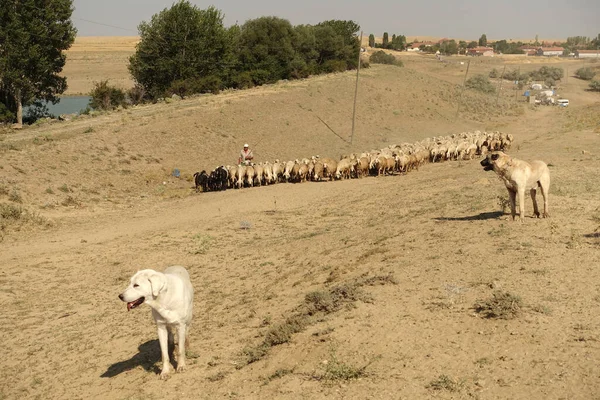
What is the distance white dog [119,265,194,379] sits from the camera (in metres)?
8.12

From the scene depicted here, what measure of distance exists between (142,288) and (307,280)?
468 cm

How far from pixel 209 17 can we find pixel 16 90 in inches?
837

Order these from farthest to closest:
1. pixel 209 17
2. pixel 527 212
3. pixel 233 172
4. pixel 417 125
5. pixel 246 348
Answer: pixel 209 17
pixel 417 125
pixel 233 172
pixel 527 212
pixel 246 348

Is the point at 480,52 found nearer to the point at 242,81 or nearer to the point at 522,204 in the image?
the point at 242,81

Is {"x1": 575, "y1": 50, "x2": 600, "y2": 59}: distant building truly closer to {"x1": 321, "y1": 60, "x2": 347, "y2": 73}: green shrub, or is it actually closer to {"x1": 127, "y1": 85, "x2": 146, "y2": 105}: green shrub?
{"x1": 321, "y1": 60, "x2": 347, "y2": 73}: green shrub

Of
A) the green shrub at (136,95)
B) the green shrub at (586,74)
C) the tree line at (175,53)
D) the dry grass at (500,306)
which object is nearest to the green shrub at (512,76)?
the green shrub at (586,74)

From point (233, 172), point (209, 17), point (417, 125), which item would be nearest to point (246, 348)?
point (233, 172)

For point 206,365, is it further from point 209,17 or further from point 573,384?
point 209,17

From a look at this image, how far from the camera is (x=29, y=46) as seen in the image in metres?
46.9

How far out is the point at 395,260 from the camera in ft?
38.9

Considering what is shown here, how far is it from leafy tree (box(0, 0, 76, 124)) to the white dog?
140 ft

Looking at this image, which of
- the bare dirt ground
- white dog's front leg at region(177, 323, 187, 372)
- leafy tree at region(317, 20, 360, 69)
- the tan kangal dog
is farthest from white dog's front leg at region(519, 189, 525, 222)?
leafy tree at region(317, 20, 360, 69)

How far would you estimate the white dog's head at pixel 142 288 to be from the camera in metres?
8.06

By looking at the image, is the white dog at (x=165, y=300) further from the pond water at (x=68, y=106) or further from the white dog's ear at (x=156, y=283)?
the pond water at (x=68, y=106)
